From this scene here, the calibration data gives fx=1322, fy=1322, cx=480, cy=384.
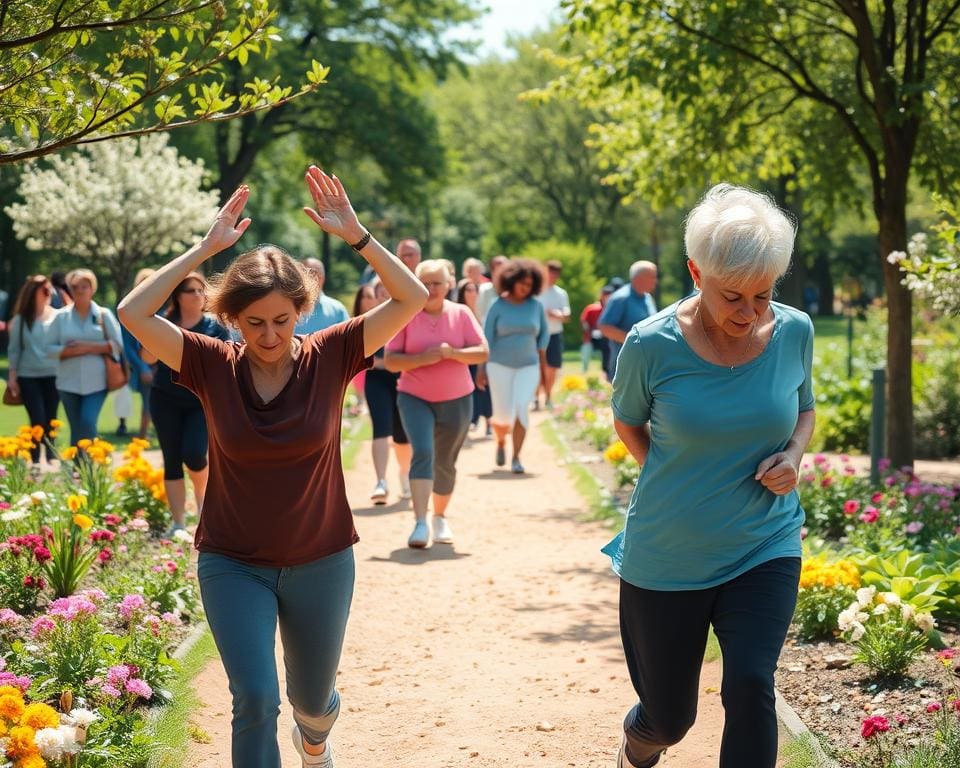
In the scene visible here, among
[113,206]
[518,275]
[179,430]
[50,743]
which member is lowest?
[50,743]

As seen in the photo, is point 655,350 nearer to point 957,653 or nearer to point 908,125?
point 957,653

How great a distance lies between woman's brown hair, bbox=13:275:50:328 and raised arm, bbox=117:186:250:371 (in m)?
8.49

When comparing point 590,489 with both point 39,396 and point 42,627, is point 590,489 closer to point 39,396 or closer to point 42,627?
point 39,396

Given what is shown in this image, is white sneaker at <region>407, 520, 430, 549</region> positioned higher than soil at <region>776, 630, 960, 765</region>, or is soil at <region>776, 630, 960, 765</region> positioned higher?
soil at <region>776, 630, 960, 765</region>

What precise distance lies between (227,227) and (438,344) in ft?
17.1

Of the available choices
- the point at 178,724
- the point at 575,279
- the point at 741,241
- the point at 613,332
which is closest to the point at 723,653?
the point at 741,241

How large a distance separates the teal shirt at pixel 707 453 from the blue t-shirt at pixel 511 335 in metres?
8.70

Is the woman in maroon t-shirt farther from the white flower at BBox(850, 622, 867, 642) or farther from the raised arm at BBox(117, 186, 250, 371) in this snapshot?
the white flower at BBox(850, 622, 867, 642)

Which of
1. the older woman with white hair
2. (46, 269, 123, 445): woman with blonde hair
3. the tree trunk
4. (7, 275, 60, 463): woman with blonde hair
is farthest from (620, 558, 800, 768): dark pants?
(7, 275, 60, 463): woman with blonde hair

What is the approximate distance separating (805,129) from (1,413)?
13.9m

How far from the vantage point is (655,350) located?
3986mm

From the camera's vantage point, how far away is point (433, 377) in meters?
9.39

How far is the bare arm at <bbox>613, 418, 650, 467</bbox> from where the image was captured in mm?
4121

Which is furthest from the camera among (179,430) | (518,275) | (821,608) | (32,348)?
(518,275)
